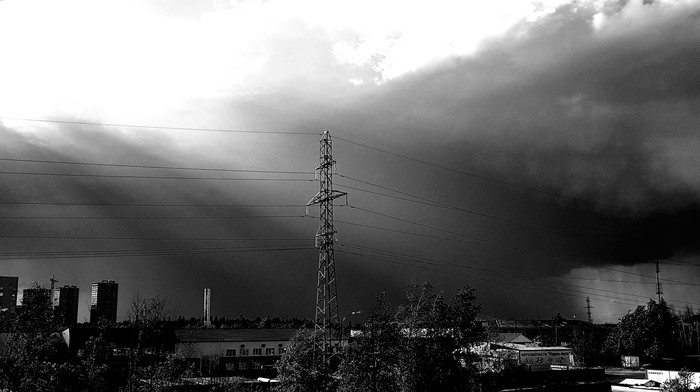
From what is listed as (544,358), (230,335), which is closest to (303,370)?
(230,335)

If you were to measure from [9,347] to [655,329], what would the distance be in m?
148

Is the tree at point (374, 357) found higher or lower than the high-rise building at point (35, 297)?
lower

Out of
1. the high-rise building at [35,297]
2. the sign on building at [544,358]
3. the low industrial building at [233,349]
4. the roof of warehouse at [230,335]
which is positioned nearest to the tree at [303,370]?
the high-rise building at [35,297]

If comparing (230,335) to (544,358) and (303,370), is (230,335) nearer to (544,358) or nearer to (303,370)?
(544,358)

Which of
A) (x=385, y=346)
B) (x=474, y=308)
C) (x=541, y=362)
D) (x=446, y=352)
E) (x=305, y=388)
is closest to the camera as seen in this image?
(x=305, y=388)

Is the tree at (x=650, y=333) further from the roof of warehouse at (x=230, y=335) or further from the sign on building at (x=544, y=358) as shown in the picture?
the roof of warehouse at (x=230, y=335)

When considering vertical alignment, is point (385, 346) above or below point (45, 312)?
below

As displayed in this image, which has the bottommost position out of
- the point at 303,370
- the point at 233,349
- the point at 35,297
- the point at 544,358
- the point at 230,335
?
the point at 544,358

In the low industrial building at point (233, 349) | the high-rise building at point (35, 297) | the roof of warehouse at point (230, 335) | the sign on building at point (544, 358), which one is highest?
the high-rise building at point (35, 297)

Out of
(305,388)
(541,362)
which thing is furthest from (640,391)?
(305,388)

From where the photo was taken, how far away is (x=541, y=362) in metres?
127

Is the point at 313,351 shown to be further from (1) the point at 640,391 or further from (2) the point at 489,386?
(1) the point at 640,391

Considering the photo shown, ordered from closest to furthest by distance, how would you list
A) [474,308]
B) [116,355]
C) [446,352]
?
[446,352] < [474,308] < [116,355]

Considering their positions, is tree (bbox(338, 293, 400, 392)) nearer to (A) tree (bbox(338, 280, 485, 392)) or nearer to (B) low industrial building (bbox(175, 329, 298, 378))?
(A) tree (bbox(338, 280, 485, 392))
